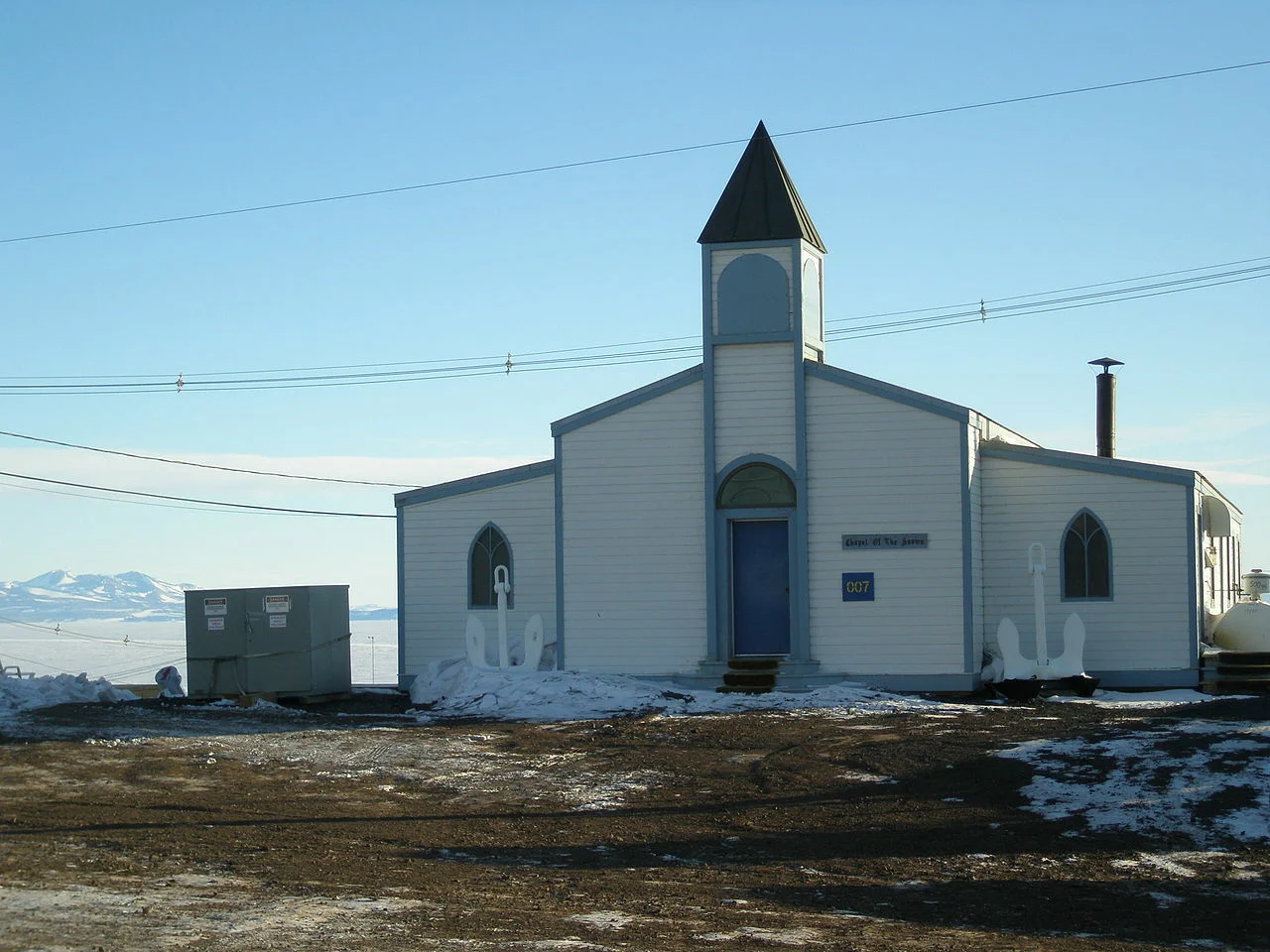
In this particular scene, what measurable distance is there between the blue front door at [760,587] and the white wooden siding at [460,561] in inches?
146

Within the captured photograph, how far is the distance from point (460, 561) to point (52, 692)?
724cm

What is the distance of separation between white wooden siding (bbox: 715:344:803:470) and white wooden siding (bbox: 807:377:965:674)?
430 millimetres

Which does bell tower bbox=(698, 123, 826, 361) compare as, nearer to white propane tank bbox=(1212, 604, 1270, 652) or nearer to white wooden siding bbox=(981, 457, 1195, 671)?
white wooden siding bbox=(981, 457, 1195, 671)

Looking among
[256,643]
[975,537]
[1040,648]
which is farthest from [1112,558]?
[256,643]

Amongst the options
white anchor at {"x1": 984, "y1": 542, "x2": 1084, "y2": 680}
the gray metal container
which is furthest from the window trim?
the gray metal container

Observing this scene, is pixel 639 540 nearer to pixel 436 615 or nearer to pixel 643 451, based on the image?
pixel 643 451

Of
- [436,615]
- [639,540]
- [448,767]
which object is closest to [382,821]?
[448,767]

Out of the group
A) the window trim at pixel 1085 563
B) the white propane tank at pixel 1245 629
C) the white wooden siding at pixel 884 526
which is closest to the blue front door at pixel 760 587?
the white wooden siding at pixel 884 526

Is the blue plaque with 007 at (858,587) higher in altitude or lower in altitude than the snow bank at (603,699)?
higher

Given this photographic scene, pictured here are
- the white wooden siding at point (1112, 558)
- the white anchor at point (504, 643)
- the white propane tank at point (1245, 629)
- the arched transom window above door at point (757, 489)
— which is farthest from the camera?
the white anchor at point (504, 643)

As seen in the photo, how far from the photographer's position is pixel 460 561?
89.0ft

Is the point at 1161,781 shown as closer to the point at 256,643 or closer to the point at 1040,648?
the point at 1040,648

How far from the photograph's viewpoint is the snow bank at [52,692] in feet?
72.6

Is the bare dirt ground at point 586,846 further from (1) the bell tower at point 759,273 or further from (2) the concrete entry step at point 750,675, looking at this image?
(1) the bell tower at point 759,273
